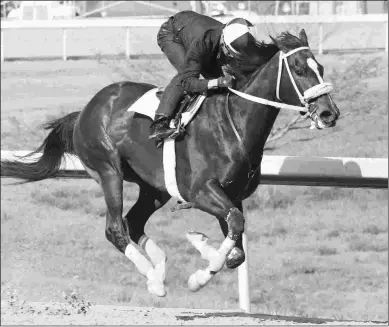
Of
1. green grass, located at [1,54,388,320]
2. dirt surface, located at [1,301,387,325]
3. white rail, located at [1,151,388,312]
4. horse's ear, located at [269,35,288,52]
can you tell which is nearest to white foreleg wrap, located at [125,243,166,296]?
dirt surface, located at [1,301,387,325]

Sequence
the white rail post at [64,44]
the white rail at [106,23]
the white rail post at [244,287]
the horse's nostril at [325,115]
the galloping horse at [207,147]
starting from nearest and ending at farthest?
the horse's nostril at [325,115] < the galloping horse at [207,147] < the white rail post at [244,287] < the white rail at [106,23] < the white rail post at [64,44]

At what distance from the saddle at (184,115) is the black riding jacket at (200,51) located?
0.30 ft

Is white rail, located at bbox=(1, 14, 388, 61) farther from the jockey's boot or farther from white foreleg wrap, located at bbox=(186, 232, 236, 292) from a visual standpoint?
white foreleg wrap, located at bbox=(186, 232, 236, 292)

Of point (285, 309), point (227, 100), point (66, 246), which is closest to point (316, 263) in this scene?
point (285, 309)

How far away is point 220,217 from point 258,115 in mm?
654

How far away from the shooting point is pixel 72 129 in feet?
25.2

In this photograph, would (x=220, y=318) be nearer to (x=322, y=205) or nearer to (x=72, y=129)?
(x=72, y=129)

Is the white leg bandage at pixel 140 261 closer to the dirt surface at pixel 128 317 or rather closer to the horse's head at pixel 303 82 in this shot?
the dirt surface at pixel 128 317

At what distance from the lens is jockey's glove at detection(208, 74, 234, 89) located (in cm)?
639

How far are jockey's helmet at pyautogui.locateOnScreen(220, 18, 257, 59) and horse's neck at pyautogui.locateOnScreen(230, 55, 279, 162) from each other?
159 mm

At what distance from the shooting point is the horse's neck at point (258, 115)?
629cm

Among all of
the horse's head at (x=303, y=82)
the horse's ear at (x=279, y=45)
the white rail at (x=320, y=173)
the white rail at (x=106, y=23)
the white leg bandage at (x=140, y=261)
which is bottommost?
the white rail at (x=106, y=23)

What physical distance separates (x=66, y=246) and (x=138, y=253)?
3932 mm

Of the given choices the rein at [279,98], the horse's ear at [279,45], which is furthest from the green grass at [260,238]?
the horse's ear at [279,45]
